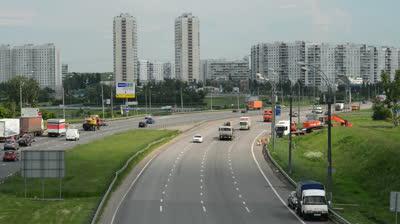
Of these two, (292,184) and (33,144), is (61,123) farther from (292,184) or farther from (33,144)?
(292,184)

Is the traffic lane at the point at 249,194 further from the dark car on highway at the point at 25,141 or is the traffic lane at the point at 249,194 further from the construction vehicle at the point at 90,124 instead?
the construction vehicle at the point at 90,124

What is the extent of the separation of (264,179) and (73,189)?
1803 cm

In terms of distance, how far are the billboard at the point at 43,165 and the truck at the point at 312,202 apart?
19891 millimetres

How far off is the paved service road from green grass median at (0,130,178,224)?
9.21ft

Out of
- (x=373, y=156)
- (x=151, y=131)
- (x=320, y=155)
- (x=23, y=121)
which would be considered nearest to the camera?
(x=373, y=156)

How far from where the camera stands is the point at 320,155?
77875 millimetres

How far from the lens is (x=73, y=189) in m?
55.3

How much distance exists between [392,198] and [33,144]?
239 feet

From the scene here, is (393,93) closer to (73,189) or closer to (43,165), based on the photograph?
(73,189)

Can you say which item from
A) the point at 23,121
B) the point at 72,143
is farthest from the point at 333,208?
the point at 23,121

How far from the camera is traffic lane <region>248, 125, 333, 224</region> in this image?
49.9 meters

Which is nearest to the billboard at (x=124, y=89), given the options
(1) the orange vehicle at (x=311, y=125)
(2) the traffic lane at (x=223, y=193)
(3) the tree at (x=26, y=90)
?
(3) the tree at (x=26, y=90)

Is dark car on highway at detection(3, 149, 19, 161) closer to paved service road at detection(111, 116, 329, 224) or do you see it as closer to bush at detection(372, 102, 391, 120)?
paved service road at detection(111, 116, 329, 224)

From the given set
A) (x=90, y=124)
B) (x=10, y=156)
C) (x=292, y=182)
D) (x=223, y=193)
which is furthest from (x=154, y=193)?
(x=90, y=124)
